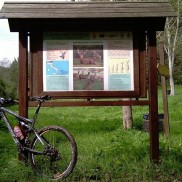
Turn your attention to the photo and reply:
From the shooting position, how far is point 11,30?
6723mm

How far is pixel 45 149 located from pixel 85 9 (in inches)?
88.5

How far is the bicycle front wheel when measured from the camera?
559 centimetres

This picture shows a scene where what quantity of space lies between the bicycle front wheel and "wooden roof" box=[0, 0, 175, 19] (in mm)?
1798

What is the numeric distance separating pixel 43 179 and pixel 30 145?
600 millimetres

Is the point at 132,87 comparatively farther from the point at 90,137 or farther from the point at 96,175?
the point at 90,137

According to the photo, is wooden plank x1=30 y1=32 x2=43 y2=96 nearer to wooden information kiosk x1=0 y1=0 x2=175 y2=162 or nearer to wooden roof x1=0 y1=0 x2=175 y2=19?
wooden information kiosk x1=0 y1=0 x2=175 y2=162

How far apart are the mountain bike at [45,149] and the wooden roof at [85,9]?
1.32 meters

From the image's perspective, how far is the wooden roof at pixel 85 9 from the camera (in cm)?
635

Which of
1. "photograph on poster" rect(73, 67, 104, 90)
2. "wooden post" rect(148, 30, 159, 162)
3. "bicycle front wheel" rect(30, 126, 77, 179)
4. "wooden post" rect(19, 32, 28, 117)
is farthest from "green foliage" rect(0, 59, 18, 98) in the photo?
"bicycle front wheel" rect(30, 126, 77, 179)

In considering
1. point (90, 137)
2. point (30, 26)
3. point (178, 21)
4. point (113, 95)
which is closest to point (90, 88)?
point (113, 95)

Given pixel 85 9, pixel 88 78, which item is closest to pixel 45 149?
pixel 88 78

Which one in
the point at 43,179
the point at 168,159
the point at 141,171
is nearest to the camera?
the point at 43,179

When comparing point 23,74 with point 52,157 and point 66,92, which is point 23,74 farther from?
point 52,157

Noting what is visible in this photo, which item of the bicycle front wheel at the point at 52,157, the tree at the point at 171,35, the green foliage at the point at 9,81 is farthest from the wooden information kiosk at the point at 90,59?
the tree at the point at 171,35
